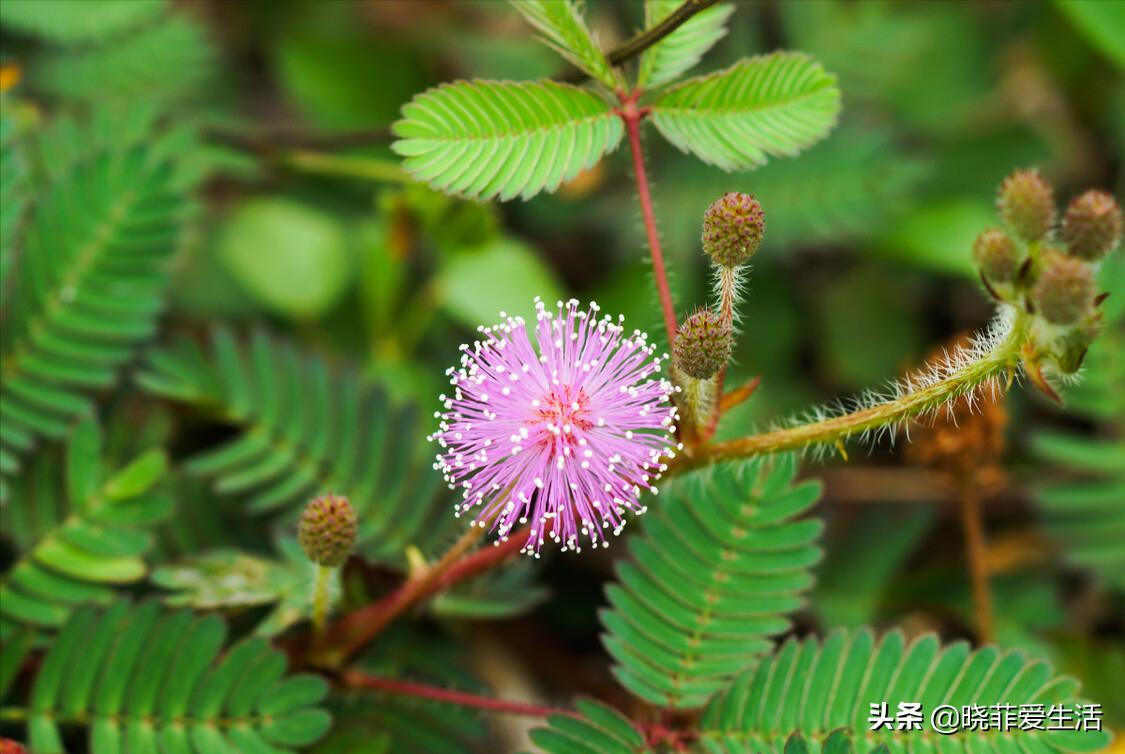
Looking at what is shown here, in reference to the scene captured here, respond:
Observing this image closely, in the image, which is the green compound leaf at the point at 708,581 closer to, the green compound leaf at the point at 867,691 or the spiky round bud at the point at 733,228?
the green compound leaf at the point at 867,691

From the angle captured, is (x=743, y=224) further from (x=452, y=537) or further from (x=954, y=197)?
(x=954, y=197)

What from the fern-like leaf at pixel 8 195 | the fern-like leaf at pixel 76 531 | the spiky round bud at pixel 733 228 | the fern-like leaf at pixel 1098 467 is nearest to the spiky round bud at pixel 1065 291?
the spiky round bud at pixel 733 228

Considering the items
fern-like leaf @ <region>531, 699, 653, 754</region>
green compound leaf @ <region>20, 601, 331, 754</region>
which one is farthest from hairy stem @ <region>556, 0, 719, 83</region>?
green compound leaf @ <region>20, 601, 331, 754</region>

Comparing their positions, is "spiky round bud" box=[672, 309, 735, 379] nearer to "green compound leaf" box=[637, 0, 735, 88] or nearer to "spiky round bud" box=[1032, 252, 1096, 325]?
"spiky round bud" box=[1032, 252, 1096, 325]

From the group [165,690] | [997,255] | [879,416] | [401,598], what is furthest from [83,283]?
[997,255]

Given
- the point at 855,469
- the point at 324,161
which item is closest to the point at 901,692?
the point at 855,469

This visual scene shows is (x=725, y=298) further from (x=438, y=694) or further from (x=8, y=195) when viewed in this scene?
(x=8, y=195)
